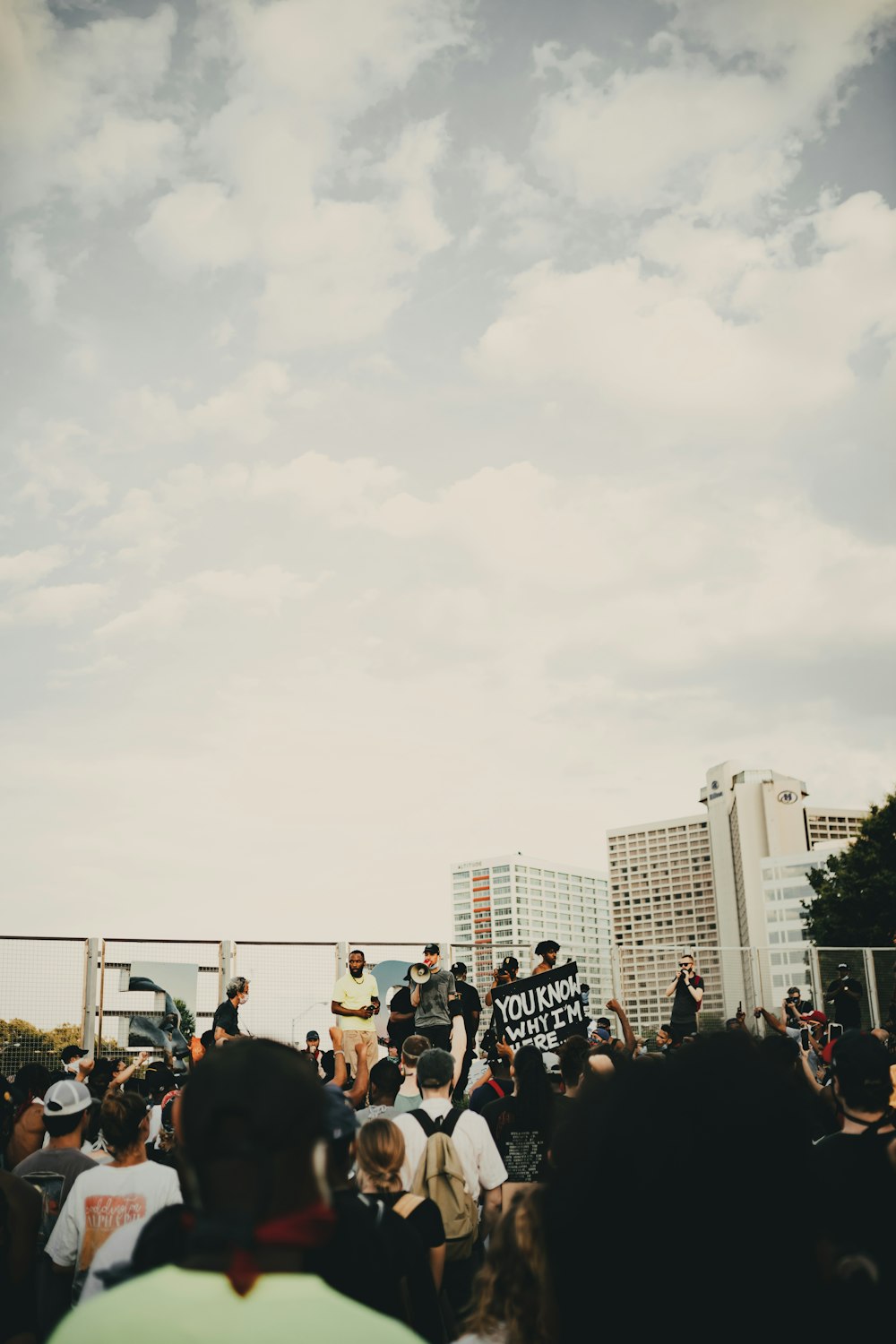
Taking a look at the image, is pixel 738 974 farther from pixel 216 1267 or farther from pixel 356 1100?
pixel 216 1267

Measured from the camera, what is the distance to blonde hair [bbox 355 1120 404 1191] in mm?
4629

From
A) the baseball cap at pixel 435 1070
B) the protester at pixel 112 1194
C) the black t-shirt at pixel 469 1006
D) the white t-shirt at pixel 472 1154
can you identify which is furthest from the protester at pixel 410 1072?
the black t-shirt at pixel 469 1006

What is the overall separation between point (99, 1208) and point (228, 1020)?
794 cm

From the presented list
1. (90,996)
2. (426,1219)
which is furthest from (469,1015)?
(426,1219)

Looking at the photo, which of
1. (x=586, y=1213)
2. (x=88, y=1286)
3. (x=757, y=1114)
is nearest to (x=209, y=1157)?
(x=586, y=1213)

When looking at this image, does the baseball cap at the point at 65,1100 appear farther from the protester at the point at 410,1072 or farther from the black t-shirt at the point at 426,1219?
the protester at the point at 410,1072

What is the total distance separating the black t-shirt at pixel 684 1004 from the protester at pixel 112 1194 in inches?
376

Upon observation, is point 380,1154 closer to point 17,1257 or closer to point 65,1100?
point 17,1257

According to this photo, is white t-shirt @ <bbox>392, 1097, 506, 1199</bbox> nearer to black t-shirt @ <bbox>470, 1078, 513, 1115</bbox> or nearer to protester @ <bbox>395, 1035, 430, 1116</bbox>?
black t-shirt @ <bbox>470, 1078, 513, 1115</bbox>

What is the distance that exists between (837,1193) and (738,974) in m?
22.4

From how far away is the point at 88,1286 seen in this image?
9.13ft

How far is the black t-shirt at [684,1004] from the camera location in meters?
13.4

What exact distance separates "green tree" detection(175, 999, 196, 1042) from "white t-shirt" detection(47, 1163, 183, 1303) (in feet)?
36.5

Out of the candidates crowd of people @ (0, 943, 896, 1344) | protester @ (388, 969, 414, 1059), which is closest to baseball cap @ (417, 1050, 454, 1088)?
crowd of people @ (0, 943, 896, 1344)
